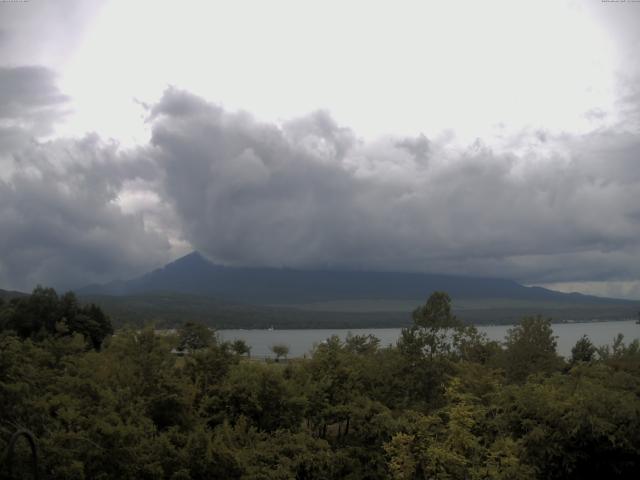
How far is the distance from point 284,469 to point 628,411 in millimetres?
8747

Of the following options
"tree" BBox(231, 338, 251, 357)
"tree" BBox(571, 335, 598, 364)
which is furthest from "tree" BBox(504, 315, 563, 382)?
"tree" BBox(571, 335, 598, 364)

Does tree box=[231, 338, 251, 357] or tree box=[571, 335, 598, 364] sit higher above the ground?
tree box=[231, 338, 251, 357]

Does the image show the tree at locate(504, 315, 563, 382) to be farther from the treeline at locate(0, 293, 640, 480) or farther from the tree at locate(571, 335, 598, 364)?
the tree at locate(571, 335, 598, 364)

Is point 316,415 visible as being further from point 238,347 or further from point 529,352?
point 529,352

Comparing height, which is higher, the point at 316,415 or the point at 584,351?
the point at 316,415

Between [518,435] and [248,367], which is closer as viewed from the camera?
[518,435]

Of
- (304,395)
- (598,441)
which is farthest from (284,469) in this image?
(598,441)

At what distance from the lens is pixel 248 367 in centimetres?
2281

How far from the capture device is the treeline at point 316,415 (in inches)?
600

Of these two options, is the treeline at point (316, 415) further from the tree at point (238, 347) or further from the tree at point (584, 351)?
the tree at point (584, 351)

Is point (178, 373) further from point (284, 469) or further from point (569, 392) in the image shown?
point (569, 392)

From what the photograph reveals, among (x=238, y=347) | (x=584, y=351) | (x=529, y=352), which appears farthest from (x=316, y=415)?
(x=584, y=351)

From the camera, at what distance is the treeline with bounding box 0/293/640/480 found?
15.2 meters

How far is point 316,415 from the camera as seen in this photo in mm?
21578
